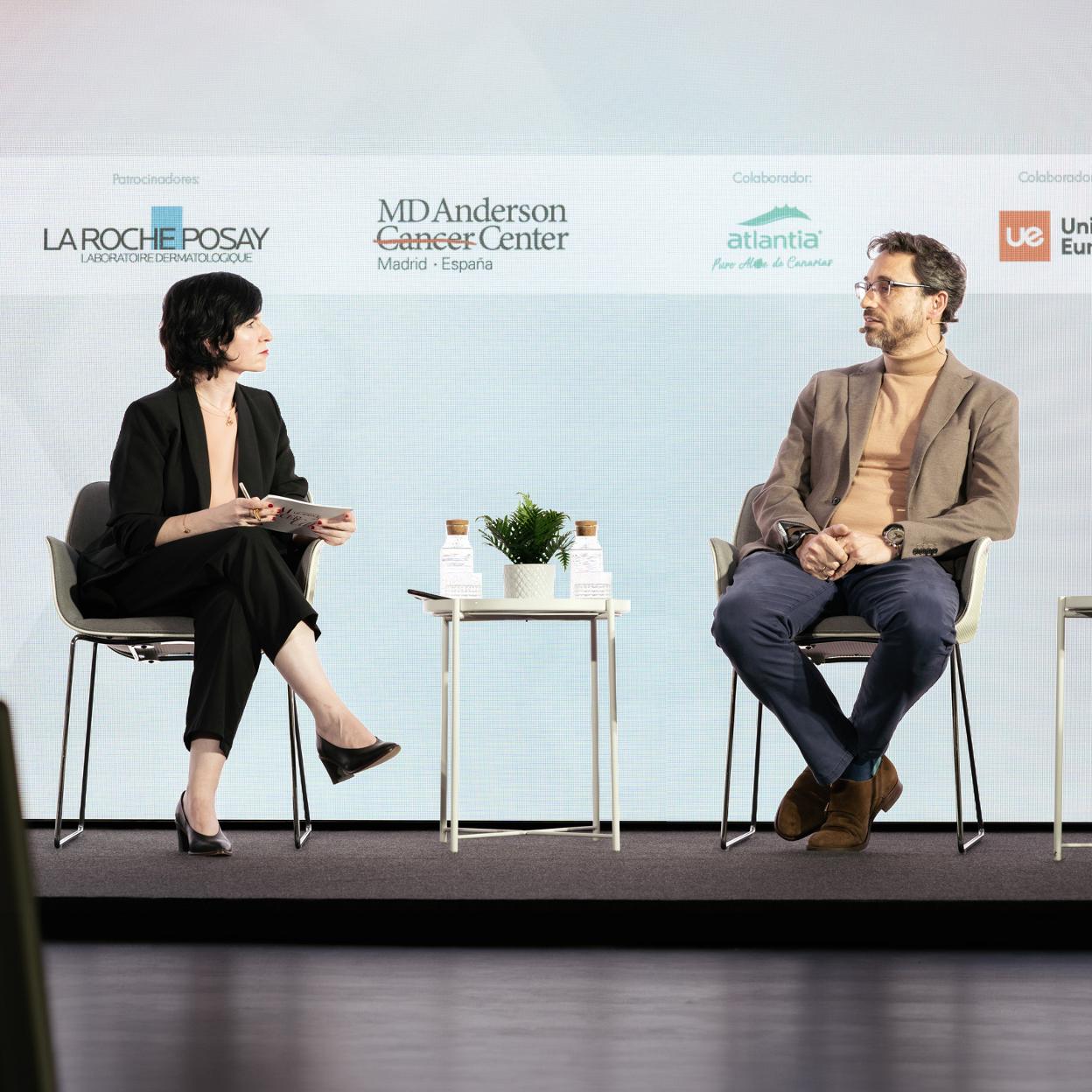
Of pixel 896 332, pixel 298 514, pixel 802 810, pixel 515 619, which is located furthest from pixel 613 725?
pixel 896 332

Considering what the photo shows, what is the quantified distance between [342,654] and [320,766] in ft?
0.98

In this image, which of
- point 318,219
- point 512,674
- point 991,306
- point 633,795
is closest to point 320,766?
point 512,674

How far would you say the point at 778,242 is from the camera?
380cm

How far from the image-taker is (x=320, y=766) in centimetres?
384

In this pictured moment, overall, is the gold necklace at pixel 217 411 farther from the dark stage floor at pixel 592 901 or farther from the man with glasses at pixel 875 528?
the man with glasses at pixel 875 528

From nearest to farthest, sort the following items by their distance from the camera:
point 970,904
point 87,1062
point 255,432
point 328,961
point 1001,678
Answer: point 87,1062, point 328,961, point 970,904, point 255,432, point 1001,678

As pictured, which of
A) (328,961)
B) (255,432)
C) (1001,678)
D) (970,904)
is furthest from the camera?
(1001,678)

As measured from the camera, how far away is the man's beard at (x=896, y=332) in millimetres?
3191

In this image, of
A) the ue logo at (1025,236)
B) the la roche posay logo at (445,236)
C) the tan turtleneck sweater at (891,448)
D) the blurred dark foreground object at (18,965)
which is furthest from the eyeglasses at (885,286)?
the blurred dark foreground object at (18,965)

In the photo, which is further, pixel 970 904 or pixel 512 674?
pixel 512 674

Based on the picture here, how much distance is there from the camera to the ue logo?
12.4 ft

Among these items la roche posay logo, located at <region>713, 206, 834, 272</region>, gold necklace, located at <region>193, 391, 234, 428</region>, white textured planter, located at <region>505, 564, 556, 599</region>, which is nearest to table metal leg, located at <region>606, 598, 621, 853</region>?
white textured planter, located at <region>505, 564, 556, 599</region>

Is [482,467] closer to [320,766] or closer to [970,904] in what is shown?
[320,766]

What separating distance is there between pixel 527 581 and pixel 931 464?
0.89 meters
